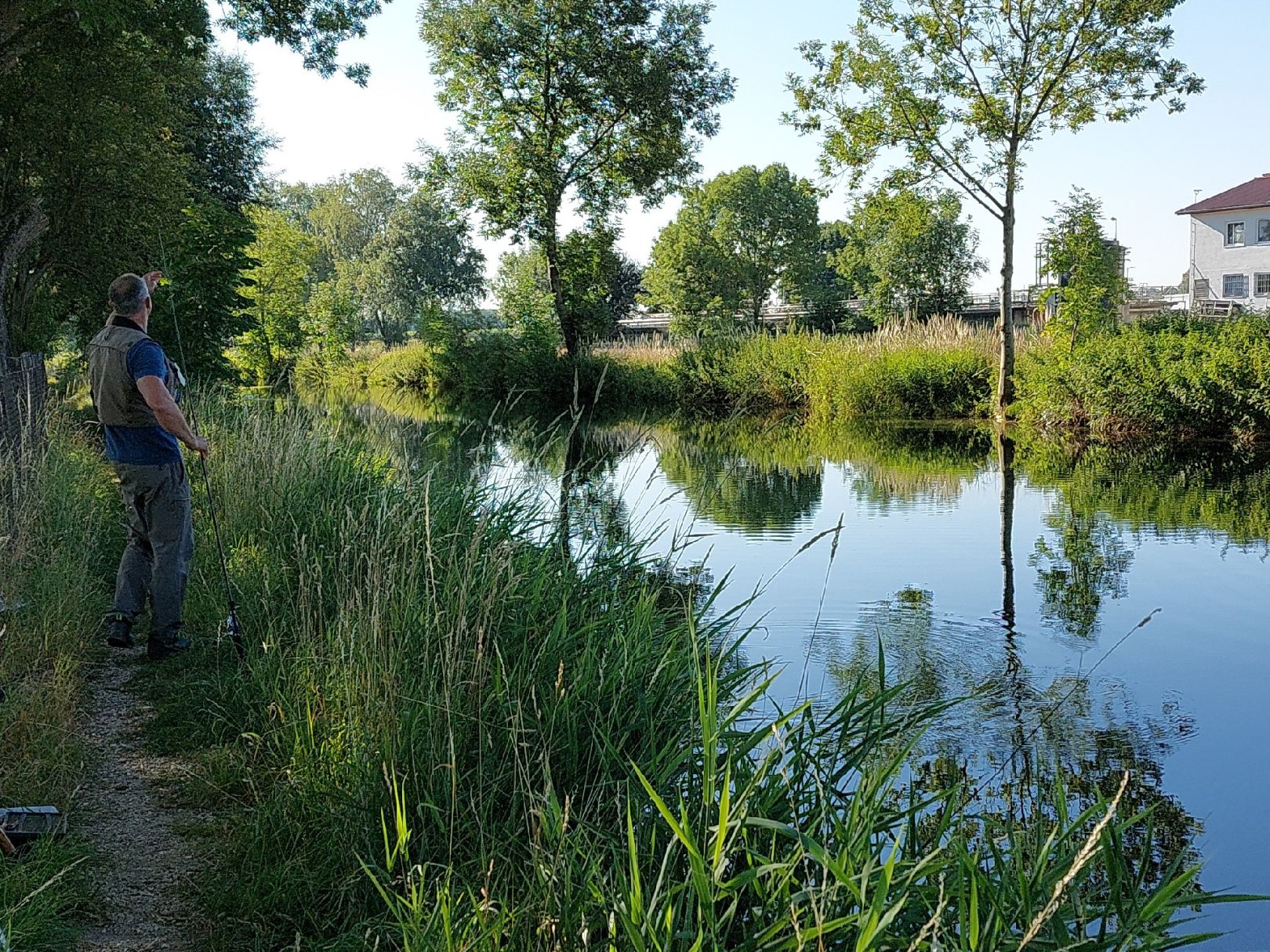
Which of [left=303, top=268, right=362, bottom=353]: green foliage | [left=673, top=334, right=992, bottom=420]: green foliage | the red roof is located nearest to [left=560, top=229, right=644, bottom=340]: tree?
[left=673, top=334, right=992, bottom=420]: green foliage

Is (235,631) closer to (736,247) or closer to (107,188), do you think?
(107,188)

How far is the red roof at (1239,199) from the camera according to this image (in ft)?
195

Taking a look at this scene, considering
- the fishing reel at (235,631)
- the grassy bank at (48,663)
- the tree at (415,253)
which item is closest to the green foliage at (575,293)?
the grassy bank at (48,663)

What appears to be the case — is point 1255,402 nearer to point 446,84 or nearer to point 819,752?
point 819,752

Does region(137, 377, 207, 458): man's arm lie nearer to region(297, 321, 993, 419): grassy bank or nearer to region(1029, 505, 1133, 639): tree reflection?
region(1029, 505, 1133, 639): tree reflection

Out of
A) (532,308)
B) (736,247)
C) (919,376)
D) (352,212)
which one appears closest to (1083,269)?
(919,376)

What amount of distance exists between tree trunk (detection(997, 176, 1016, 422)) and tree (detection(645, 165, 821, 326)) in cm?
4732

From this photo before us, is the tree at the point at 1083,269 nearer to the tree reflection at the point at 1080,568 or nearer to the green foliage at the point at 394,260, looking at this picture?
the tree reflection at the point at 1080,568

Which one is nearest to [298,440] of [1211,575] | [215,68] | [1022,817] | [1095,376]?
[1022,817]

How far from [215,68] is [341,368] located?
11.3 meters

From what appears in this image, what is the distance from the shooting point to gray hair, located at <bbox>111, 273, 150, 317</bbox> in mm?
6422

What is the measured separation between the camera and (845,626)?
27.3 ft

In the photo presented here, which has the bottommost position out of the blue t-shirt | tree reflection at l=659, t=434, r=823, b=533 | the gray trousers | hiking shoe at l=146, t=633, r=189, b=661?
tree reflection at l=659, t=434, r=823, b=533

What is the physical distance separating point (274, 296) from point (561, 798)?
28.1 m
